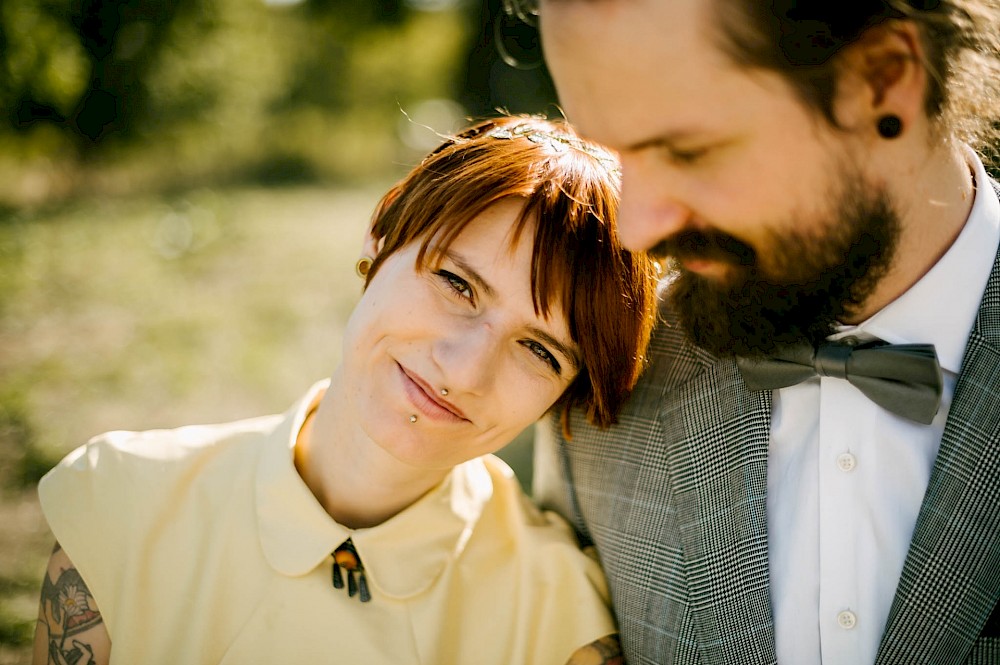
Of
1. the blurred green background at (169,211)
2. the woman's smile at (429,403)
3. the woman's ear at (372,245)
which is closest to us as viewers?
the woman's smile at (429,403)

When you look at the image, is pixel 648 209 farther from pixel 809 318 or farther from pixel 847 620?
pixel 847 620

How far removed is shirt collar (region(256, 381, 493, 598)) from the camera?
1.96 m

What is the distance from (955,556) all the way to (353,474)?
135 centimetres

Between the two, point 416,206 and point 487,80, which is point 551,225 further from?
point 487,80

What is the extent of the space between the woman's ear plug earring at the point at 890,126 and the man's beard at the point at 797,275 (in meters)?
0.11

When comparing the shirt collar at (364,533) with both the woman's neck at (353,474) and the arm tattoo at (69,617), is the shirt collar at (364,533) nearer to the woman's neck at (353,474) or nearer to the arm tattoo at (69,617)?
the woman's neck at (353,474)

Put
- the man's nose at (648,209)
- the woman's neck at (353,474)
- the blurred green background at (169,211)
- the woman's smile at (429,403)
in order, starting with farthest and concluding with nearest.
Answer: the blurred green background at (169,211) < the woman's neck at (353,474) < the woman's smile at (429,403) < the man's nose at (648,209)

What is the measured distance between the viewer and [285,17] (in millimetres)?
22375

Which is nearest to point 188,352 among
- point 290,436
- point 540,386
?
point 290,436

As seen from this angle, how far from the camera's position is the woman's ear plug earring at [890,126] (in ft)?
5.46

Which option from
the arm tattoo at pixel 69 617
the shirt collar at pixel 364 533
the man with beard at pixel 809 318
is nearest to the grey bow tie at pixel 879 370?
the man with beard at pixel 809 318

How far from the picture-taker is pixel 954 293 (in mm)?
1777

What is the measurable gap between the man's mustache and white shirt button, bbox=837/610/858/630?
0.76 m

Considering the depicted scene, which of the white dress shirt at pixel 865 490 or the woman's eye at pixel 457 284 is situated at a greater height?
the woman's eye at pixel 457 284
